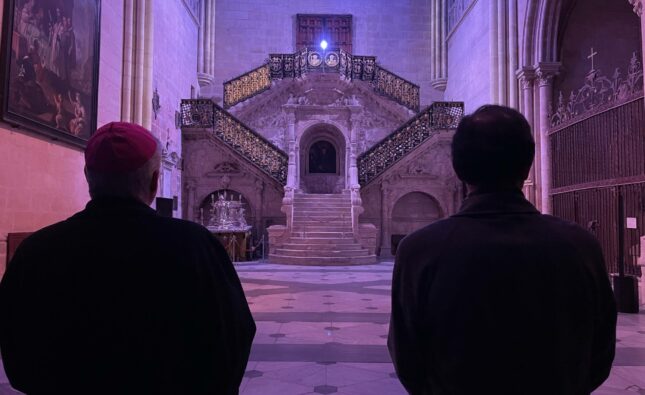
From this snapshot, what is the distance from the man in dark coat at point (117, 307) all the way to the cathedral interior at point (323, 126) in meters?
2.50

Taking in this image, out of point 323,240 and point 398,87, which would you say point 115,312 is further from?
point 398,87

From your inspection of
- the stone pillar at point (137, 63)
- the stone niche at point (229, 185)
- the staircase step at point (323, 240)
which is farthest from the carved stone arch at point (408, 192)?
the stone pillar at point (137, 63)

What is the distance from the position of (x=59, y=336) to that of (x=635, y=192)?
8.65m

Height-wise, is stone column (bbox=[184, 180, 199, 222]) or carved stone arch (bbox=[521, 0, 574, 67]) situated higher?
carved stone arch (bbox=[521, 0, 574, 67])

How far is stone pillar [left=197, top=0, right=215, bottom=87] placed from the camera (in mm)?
19984

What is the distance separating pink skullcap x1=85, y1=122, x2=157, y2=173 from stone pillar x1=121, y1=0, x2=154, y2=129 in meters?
9.11

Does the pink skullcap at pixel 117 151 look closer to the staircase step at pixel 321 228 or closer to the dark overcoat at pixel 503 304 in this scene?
the dark overcoat at pixel 503 304

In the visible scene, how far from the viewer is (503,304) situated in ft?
4.06

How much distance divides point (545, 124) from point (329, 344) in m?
8.47

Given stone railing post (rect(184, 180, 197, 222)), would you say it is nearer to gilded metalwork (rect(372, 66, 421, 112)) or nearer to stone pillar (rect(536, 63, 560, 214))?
gilded metalwork (rect(372, 66, 421, 112))

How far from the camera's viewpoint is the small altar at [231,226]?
13.7m

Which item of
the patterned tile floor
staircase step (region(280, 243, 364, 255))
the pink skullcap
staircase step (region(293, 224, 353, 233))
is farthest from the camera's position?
staircase step (region(293, 224, 353, 233))

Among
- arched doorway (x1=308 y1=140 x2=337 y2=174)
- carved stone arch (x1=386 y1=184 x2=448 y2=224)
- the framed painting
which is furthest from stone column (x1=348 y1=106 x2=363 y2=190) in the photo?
the framed painting

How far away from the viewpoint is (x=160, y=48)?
46.5 feet
